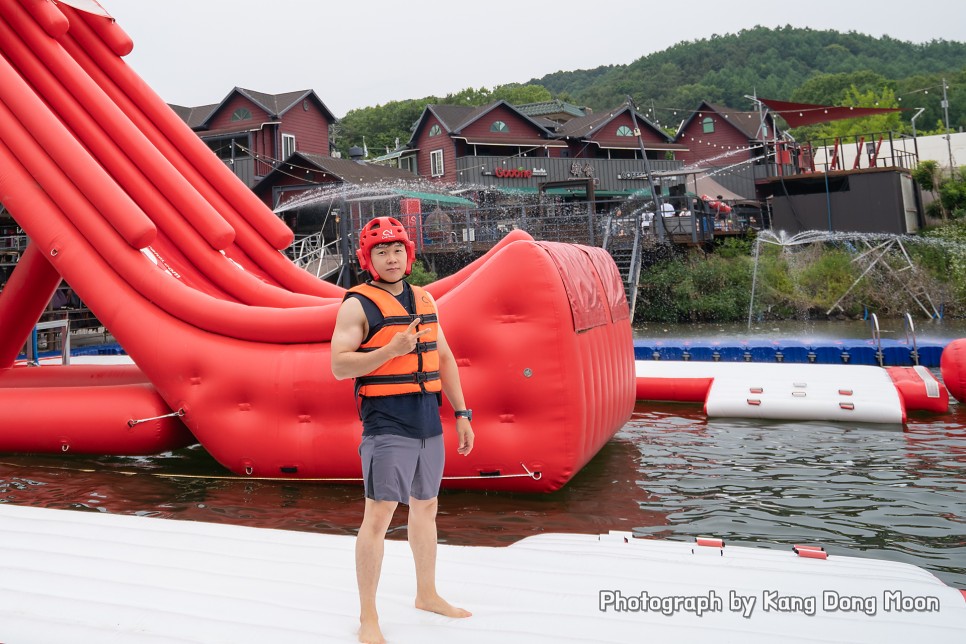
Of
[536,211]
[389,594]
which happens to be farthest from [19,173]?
[536,211]

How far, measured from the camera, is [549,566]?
148 inches

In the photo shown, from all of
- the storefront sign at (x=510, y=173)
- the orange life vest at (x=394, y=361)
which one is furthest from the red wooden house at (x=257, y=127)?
the orange life vest at (x=394, y=361)

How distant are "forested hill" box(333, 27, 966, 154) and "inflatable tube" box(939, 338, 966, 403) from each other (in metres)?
49.7

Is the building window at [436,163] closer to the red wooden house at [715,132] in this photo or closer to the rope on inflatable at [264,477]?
the red wooden house at [715,132]

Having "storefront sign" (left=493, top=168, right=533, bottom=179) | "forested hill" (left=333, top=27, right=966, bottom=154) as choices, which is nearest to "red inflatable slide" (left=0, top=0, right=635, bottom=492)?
"storefront sign" (left=493, top=168, right=533, bottom=179)

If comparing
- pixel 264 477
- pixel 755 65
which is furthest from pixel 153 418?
pixel 755 65

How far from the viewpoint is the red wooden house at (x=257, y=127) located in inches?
1161

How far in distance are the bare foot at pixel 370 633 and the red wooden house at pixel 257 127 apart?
90.2ft

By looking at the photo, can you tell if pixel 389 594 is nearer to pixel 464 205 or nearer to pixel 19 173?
pixel 19 173

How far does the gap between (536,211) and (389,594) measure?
24.2 m

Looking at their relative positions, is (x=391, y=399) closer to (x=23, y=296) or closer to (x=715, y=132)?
(x=23, y=296)

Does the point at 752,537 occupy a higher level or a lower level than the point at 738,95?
lower

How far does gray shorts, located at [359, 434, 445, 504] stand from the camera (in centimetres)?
303

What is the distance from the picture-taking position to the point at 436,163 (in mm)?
31969
